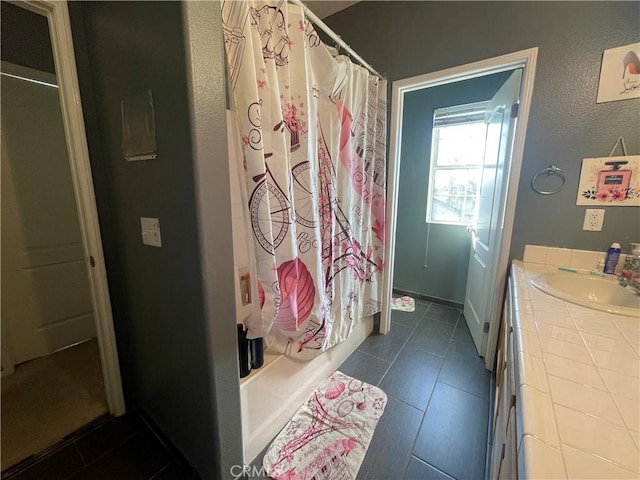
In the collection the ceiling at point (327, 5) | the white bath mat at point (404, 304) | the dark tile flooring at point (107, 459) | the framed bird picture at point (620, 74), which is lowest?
the dark tile flooring at point (107, 459)

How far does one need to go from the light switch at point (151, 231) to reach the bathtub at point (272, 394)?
2.32 feet

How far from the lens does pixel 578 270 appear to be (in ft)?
4.59

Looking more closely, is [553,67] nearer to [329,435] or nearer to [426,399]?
[426,399]

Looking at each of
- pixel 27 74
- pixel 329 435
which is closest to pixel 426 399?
pixel 329 435

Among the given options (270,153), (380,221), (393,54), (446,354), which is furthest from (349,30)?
(446,354)

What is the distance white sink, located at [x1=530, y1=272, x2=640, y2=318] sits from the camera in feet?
3.54

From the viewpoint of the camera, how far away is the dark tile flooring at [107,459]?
44.7 inches

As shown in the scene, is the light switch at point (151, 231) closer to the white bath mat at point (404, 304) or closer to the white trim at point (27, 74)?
the white trim at point (27, 74)

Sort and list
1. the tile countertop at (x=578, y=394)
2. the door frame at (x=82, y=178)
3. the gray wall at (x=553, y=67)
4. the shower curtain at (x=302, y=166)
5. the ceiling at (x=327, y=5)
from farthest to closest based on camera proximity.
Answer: the ceiling at (x=327, y=5) → the gray wall at (x=553, y=67) → the door frame at (x=82, y=178) → the shower curtain at (x=302, y=166) → the tile countertop at (x=578, y=394)

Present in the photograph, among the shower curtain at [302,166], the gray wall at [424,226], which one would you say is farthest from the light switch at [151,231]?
the gray wall at [424,226]

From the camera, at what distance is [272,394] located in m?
1.30

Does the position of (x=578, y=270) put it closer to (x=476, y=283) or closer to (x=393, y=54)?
(x=476, y=283)

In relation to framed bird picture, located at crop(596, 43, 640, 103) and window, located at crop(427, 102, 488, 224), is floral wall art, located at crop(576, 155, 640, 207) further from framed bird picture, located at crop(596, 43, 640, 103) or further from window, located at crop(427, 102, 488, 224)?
window, located at crop(427, 102, 488, 224)

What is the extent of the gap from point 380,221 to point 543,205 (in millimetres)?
967
